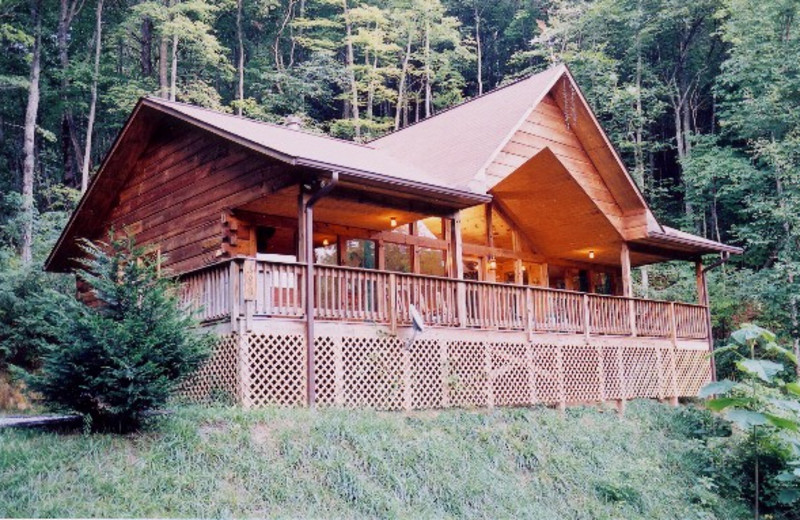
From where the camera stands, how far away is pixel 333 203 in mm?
15039

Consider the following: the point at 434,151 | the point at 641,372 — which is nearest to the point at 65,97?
the point at 434,151

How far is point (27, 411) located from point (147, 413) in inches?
321

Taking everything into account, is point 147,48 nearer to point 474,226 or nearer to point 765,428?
point 474,226

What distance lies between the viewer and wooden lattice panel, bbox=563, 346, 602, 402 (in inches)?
630

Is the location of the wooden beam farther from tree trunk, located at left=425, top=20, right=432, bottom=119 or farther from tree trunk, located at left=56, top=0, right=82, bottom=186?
tree trunk, located at left=425, top=20, right=432, bottom=119

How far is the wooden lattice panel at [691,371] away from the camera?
1916 centimetres

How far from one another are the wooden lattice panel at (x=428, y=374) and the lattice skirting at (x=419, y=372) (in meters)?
0.02

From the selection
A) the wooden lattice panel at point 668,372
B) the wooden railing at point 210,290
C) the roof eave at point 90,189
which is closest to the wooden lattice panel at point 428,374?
the wooden railing at point 210,290

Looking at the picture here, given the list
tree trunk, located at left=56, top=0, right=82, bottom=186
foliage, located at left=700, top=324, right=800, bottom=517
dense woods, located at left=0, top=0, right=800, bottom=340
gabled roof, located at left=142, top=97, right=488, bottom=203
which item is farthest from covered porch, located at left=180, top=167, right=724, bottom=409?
tree trunk, located at left=56, top=0, right=82, bottom=186

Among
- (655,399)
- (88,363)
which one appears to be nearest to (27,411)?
(88,363)

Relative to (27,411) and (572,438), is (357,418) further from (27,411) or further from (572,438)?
(27,411)

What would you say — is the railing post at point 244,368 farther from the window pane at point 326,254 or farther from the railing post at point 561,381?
the railing post at point 561,381

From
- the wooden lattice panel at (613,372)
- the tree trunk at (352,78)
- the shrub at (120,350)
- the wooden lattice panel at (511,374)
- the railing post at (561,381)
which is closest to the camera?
the shrub at (120,350)

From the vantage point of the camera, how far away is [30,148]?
2433cm
